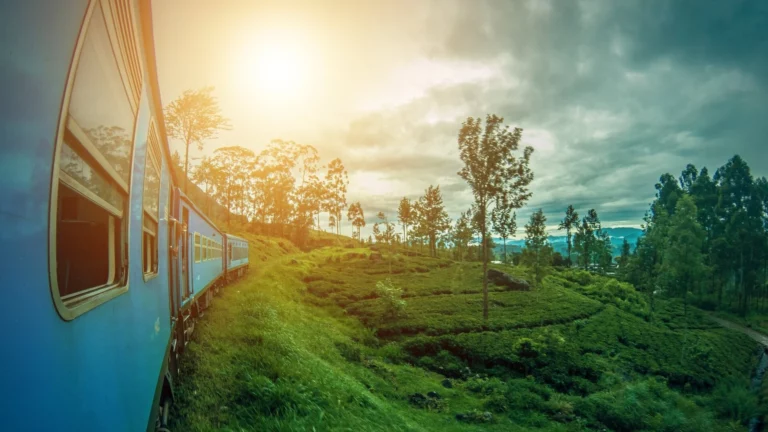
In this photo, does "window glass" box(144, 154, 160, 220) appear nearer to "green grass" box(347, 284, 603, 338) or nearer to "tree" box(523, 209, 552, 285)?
"green grass" box(347, 284, 603, 338)

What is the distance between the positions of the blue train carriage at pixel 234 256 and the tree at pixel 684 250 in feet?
96.5

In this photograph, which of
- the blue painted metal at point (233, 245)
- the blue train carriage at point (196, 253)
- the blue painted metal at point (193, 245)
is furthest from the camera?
the blue painted metal at point (233, 245)

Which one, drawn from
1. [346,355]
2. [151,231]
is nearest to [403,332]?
[346,355]

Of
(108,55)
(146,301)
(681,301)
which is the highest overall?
(108,55)

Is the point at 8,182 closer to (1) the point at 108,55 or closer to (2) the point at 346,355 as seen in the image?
(1) the point at 108,55

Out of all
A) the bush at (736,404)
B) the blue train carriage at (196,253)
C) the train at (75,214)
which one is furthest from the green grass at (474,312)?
the train at (75,214)

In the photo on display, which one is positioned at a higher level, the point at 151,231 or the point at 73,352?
the point at 151,231

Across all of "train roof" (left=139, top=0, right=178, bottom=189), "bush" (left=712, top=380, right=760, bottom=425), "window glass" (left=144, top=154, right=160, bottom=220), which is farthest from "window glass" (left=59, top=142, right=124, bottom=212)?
"bush" (left=712, top=380, right=760, bottom=425)

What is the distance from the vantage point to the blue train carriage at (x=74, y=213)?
0.99m

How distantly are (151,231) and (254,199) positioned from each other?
164ft

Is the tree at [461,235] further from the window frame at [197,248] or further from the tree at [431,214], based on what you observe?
the window frame at [197,248]

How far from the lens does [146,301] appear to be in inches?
136

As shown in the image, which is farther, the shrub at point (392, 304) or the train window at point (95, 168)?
the shrub at point (392, 304)

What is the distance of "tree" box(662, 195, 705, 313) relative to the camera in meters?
30.1
